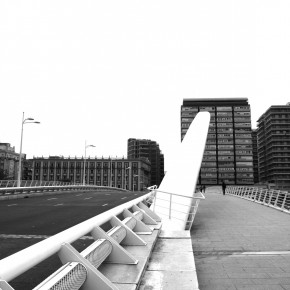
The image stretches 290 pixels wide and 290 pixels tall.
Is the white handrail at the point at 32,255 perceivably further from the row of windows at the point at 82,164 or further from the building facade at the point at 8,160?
the building facade at the point at 8,160

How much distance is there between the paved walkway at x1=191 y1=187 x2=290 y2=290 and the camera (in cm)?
536

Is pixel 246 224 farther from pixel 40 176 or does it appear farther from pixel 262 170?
pixel 262 170

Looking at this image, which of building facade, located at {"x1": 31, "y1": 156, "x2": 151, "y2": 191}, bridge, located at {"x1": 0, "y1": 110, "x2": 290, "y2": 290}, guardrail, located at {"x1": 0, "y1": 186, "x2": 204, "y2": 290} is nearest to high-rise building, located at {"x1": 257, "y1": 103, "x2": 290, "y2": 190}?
building facade, located at {"x1": 31, "y1": 156, "x2": 151, "y2": 191}

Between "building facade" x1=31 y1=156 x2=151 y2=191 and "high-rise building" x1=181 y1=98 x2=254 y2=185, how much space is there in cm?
3042

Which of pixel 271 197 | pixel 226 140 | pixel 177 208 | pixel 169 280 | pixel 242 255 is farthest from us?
pixel 226 140

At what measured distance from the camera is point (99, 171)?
526 feet

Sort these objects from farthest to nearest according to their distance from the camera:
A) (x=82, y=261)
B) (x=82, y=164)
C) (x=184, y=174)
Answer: (x=82, y=164) < (x=184, y=174) < (x=82, y=261)

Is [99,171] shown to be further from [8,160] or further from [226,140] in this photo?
[226,140]

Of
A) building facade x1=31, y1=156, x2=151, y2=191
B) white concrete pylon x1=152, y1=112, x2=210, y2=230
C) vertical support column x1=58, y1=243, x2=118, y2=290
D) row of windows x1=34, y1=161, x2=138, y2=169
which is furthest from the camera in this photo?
row of windows x1=34, y1=161, x2=138, y2=169

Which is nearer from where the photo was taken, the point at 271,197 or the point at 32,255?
the point at 32,255

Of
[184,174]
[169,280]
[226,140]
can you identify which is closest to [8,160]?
[226,140]

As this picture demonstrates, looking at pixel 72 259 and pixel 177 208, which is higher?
pixel 72 259

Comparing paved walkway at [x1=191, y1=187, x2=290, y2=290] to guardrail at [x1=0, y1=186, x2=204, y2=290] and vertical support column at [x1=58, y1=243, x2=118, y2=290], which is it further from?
vertical support column at [x1=58, y1=243, x2=118, y2=290]

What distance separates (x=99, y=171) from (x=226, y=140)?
63.2m
